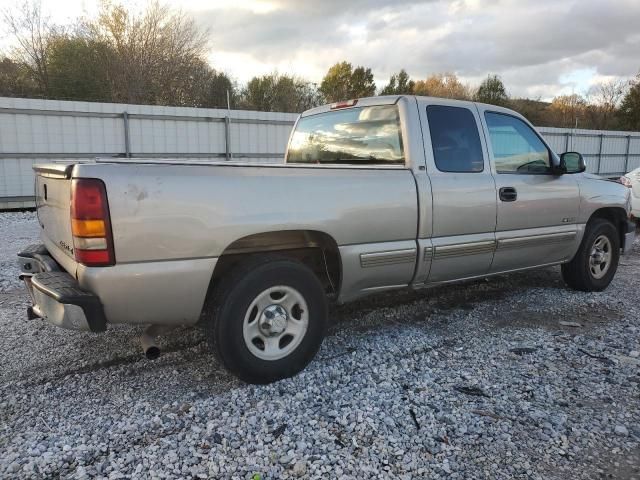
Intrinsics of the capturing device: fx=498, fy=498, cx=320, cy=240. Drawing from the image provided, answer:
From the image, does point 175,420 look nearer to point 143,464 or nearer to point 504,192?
point 143,464

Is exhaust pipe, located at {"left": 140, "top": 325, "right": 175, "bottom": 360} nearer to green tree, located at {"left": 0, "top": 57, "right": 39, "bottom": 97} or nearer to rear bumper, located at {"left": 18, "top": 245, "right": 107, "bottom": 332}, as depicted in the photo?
rear bumper, located at {"left": 18, "top": 245, "right": 107, "bottom": 332}

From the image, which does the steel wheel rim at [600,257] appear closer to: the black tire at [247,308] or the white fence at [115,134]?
the black tire at [247,308]

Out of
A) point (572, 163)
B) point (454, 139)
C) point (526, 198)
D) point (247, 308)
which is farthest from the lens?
point (572, 163)

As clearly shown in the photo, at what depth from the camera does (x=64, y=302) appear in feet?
8.70

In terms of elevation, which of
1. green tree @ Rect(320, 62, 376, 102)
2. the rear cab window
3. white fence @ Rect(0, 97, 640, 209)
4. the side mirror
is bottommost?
the side mirror

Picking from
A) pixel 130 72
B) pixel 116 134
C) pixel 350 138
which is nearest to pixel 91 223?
pixel 350 138

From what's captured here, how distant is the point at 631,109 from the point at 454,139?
4022cm

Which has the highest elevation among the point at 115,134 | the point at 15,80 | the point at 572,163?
the point at 15,80

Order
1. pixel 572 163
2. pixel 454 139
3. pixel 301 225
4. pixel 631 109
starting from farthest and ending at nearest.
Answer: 1. pixel 631 109
2. pixel 572 163
3. pixel 454 139
4. pixel 301 225

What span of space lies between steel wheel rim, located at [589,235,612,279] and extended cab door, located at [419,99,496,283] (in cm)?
185

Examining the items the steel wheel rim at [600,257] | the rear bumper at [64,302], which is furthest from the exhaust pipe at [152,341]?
the steel wheel rim at [600,257]

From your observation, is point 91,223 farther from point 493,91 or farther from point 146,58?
point 493,91

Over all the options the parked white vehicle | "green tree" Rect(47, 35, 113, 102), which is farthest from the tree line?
the parked white vehicle

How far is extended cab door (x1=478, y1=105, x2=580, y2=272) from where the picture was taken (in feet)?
14.5
